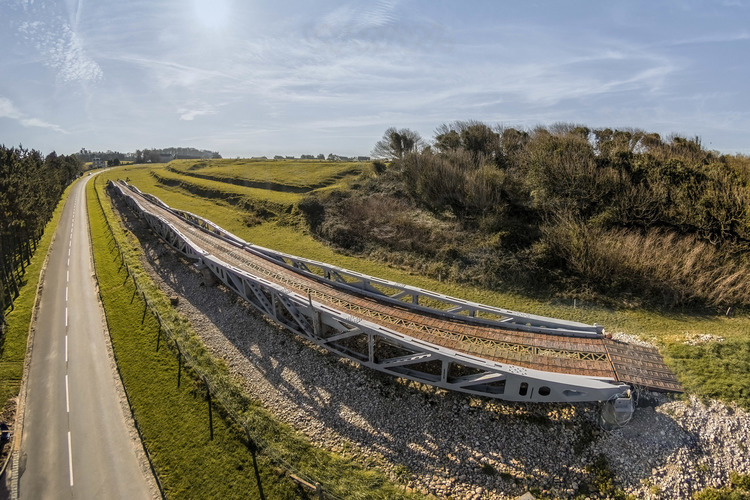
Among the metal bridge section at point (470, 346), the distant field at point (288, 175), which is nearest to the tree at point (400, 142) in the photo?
the distant field at point (288, 175)

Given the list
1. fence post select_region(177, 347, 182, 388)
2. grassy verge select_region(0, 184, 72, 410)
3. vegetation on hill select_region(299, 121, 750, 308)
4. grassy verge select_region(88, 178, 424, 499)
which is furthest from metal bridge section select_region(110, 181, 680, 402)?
grassy verge select_region(0, 184, 72, 410)

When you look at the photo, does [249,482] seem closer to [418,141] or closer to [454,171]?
[454,171]

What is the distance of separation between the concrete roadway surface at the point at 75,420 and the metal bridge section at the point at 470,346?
8.45 m

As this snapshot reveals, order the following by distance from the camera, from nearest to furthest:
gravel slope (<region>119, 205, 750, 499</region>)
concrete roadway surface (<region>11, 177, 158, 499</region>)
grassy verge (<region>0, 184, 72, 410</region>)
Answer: gravel slope (<region>119, 205, 750, 499</region>) → concrete roadway surface (<region>11, 177, 158, 499</region>) → grassy verge (<region>0, 184, 72, 410</region>)

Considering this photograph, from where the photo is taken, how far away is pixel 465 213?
35094 millimetres

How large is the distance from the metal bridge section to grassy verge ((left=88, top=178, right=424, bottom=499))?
435cm

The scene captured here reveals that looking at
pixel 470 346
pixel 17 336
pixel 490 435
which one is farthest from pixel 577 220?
pixel 17 336

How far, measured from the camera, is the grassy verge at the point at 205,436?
38.7 feet

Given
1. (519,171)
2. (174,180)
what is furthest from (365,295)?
(174,180)

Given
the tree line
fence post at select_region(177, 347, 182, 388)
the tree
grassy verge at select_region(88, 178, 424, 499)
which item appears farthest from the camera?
the tree

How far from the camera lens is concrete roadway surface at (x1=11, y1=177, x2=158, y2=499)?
12375mm

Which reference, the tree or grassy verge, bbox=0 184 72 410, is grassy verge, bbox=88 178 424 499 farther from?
the tree

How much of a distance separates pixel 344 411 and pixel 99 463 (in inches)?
381

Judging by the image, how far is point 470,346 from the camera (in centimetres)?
1495
